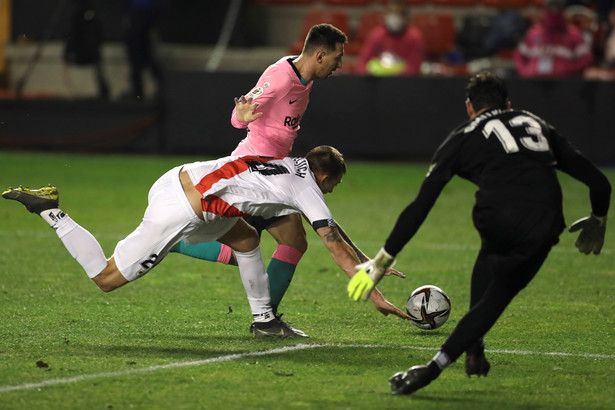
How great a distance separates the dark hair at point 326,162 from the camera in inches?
251

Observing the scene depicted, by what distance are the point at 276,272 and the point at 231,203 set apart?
80cm

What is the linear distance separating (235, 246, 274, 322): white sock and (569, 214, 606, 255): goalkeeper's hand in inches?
76.3

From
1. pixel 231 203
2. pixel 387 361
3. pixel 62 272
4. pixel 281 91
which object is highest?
pixel 281 91

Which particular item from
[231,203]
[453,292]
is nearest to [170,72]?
[453,292]

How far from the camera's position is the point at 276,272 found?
Answer: 6836 mm

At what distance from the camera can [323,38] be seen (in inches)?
270

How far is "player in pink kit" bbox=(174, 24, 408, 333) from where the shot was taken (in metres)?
6.77

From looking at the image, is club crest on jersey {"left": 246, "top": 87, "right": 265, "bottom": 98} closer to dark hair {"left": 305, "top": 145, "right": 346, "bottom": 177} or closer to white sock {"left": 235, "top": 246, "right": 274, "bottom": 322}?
dark hair {"left": 305, "top": 145, "right": 346, "bottom": 177}

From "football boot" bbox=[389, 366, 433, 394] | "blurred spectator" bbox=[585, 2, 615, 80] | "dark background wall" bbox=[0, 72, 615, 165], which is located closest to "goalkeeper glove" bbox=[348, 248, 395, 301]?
"football boot" bbox=[389, 366, 433, 394]

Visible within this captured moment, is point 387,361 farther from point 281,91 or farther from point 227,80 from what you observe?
point 227,80

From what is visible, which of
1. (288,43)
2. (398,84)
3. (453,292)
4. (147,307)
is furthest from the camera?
(288,43)

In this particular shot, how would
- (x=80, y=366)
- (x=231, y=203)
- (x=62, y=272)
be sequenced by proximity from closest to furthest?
(x=80, y=366) → (x=231, y=203) → (x=62, y=272)

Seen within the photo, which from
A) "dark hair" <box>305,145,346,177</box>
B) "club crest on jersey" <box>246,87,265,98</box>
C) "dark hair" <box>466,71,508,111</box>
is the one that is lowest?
"dark hair" <box>305,145,346,177</box>

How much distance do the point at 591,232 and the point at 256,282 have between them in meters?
2.07
